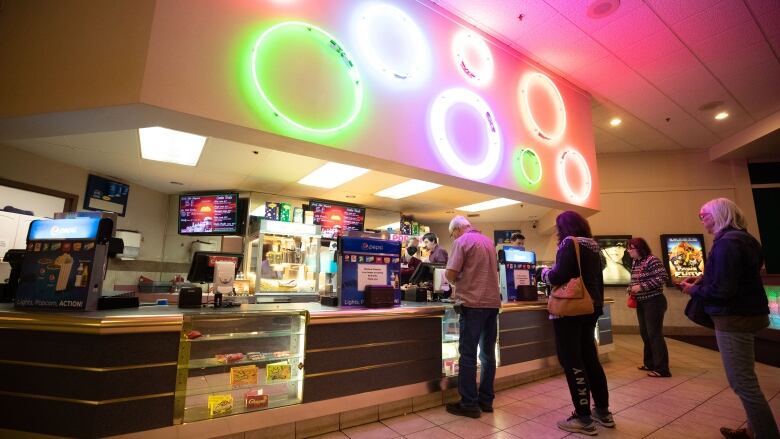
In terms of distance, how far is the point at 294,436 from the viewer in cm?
243

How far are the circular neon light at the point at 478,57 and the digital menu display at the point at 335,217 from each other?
3192 mm

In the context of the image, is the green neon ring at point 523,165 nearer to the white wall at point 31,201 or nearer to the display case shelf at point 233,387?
the display case shelf at point 233,387

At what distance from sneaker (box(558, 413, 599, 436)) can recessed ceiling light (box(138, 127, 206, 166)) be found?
4.12 m

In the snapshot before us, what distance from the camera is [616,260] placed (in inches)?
310

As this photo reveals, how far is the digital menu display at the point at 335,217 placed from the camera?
20.3 ft

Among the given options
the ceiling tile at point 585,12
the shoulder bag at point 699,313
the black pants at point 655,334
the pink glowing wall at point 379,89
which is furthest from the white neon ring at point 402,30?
the black pants at point 655,334

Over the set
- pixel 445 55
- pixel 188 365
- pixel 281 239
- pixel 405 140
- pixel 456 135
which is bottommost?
pixel 188 365

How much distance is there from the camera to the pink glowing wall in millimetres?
2418

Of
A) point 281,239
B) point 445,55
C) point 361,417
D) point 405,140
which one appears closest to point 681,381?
point 361,417

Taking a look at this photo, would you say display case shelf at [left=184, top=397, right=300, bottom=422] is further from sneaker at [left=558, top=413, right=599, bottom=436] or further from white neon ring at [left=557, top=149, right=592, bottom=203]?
white neon ring at [left=557, top=149, right=592, bottom=203]

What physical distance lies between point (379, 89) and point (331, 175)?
5.64 feet

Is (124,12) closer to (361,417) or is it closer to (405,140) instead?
(405,140)

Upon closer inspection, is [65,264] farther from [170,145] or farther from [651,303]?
[651,303]

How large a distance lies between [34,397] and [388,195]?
4475 mm
